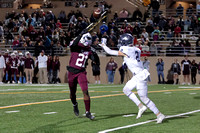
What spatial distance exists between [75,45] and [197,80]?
17.4 meters

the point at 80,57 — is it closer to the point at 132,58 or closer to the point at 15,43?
the point at 132,58

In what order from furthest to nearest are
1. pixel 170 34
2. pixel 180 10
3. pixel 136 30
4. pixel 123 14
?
pixel 123 14 < pixel 180 10 < pixel 136 30 < pixel 170 34

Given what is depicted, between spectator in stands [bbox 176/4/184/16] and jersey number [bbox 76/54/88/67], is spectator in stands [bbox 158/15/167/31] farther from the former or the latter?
jersey number [bbox 76/54/88/67]

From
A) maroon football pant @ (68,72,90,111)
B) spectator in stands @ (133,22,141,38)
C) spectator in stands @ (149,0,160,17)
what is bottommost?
maroon football pant @ (68,72,90,111)

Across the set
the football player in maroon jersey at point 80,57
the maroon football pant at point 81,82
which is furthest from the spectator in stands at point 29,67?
the football player in maroon jersey at point 80,57

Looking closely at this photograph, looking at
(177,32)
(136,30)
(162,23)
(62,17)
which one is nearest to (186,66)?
(177,32)

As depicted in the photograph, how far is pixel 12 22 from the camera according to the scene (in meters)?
33.5

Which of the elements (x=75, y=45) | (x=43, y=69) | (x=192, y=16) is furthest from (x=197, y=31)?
(x=75, y=45)

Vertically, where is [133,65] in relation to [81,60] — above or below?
below

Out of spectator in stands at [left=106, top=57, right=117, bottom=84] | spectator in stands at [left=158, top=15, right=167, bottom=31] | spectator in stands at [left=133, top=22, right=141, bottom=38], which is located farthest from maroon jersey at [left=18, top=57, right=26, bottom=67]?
spectator in stands at [left=158, top=15, right=167, bottom=31]

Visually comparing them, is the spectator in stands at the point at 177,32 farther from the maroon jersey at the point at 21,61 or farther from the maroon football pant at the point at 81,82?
the maroon football pant at the point at 81,82

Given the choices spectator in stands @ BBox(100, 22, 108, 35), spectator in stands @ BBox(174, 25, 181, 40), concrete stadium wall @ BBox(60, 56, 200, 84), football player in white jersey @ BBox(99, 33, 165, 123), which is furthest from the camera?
spectator in stands @ BBox(100, 22, 108, 35)

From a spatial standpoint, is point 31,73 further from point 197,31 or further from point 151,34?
point 197,31

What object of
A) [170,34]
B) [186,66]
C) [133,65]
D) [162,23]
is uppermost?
[162,23]
